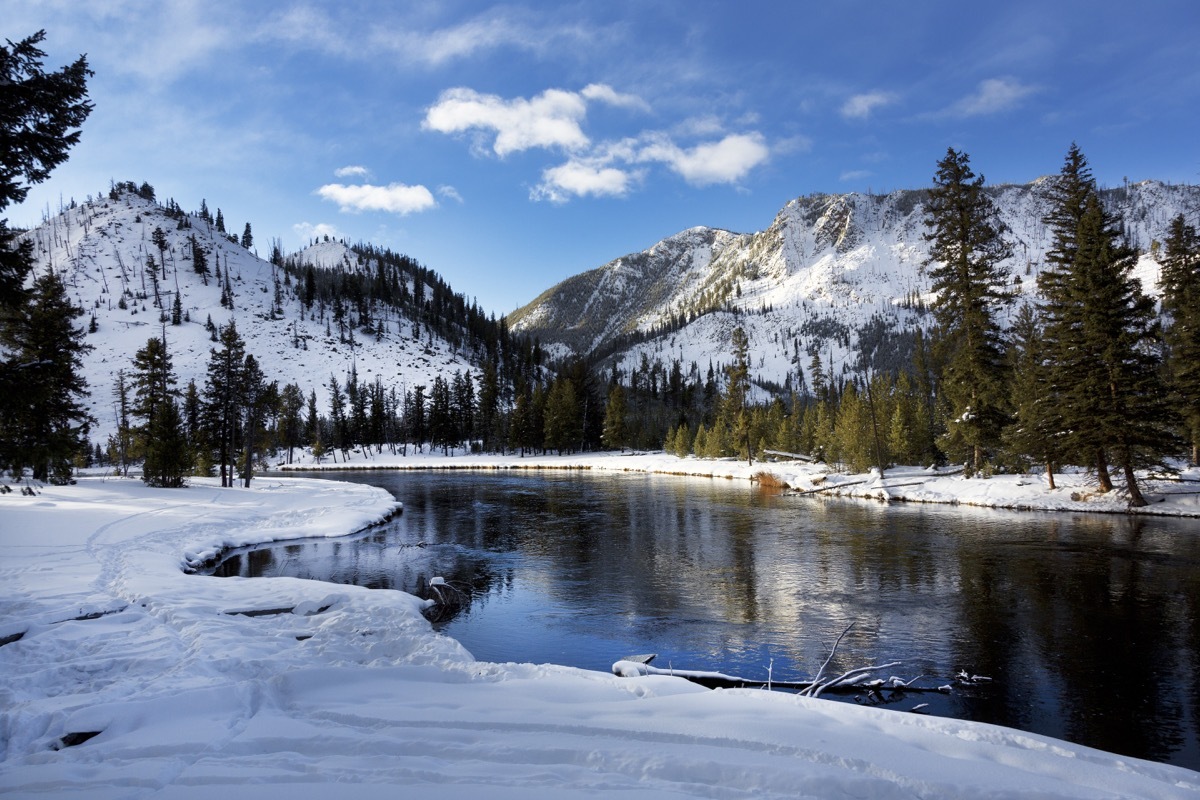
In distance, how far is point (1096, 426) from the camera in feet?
84.2

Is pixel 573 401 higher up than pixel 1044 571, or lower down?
higher up

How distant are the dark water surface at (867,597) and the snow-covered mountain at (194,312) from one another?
359 feet

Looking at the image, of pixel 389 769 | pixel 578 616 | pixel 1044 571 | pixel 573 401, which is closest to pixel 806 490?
pixel 1044 571

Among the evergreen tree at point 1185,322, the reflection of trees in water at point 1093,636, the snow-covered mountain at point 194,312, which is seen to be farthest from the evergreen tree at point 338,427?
the evergreen tree at point 1185,322

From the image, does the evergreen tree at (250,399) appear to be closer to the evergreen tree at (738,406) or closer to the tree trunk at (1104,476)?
the evergreen tree at (738,406)

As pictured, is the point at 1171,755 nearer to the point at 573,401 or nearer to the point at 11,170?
the point at 11,170

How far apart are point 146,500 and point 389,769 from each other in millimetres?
30998

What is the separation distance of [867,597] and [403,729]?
1249cm

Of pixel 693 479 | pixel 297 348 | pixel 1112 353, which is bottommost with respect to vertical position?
pixel 693 479

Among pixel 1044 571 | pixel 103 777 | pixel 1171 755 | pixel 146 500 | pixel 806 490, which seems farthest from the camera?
pixel 806 490

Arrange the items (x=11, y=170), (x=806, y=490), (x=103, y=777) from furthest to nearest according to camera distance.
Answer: (x=806, y=490), (x=11, y=170), (x=103, y=777)

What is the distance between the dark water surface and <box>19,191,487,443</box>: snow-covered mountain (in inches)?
4309

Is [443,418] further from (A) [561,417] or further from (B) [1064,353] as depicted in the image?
(B) [1064,353]

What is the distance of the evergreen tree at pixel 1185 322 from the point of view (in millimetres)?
28953
